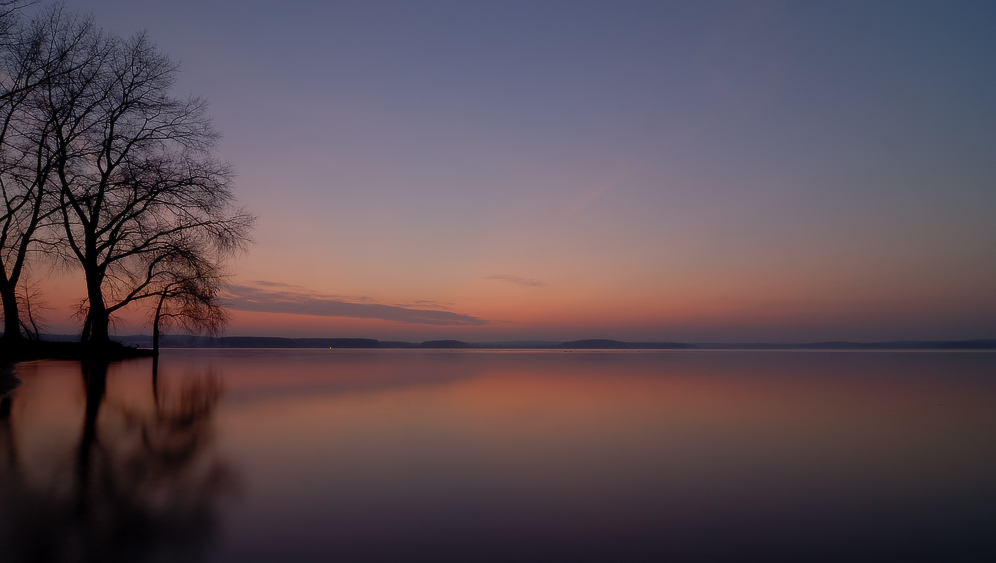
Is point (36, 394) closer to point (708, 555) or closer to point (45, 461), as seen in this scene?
point (45, 461)

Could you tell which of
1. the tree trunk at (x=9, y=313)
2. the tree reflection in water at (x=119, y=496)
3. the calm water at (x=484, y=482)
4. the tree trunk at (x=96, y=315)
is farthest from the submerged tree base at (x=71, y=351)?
the tree reflection in water at (x=119, y=496)

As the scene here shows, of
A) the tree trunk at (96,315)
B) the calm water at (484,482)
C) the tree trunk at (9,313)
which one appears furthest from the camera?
the tree trunk at (96,315)

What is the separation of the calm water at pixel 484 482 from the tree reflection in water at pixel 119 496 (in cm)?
2

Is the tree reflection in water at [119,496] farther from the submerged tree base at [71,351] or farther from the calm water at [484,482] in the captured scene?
the submerged tree base at [71,351]

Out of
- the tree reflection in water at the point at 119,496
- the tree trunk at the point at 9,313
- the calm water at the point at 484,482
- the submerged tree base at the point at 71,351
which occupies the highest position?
the tree trunk at the point at 9,313

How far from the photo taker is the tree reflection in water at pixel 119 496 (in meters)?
3.02

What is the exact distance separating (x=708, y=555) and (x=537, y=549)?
1.01m

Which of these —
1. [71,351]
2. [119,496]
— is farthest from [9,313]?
[119,496]

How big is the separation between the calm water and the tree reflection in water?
20 mm

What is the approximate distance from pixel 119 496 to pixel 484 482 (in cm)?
276

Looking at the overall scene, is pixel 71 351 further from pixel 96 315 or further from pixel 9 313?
pixel 9 313

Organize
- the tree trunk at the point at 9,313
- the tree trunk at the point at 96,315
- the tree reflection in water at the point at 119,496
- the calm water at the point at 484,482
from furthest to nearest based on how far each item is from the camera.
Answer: the tree trunk at the point at 96,315 → the tree trunk at the point at 9,313 → the calm water at the point at 484,482 → the tree reflection in water at the point at 119,496

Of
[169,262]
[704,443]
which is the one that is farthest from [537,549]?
[169,262]

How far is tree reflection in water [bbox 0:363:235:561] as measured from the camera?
302 centimetres
